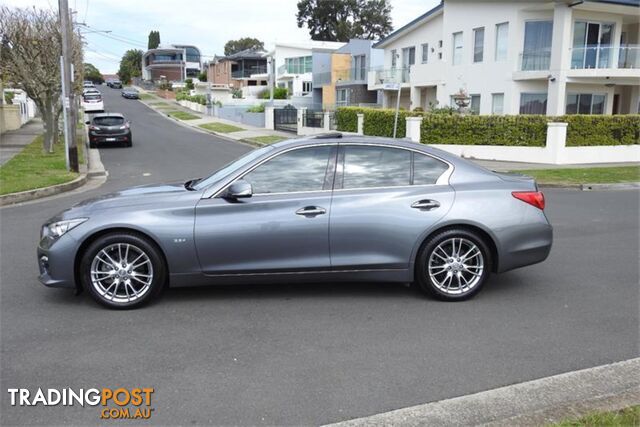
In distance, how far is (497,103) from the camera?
28.8 m

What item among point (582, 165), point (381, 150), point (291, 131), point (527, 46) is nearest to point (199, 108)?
point (291, 131)

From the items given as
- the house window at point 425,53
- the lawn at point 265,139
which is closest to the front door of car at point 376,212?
the lawn at point 265,139

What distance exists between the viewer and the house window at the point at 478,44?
2953 cm

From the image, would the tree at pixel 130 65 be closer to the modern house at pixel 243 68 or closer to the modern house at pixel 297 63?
the modern house at pixel 243 68

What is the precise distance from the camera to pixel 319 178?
18.2 ft

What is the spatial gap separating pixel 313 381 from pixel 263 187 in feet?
6.98

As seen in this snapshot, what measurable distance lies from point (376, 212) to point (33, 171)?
42.3 feet

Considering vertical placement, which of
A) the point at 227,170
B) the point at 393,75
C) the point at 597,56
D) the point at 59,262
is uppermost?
the point at 597,56

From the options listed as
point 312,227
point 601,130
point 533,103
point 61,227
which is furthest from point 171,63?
point 312,227

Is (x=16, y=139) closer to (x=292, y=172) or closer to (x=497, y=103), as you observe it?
(x=497, y=103)

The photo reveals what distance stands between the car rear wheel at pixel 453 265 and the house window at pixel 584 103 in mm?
24592

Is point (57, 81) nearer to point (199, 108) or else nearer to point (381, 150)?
point (381, 150)

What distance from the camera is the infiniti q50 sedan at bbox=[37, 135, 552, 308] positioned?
17.3 feet

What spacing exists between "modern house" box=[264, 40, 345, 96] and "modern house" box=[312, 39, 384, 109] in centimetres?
309
